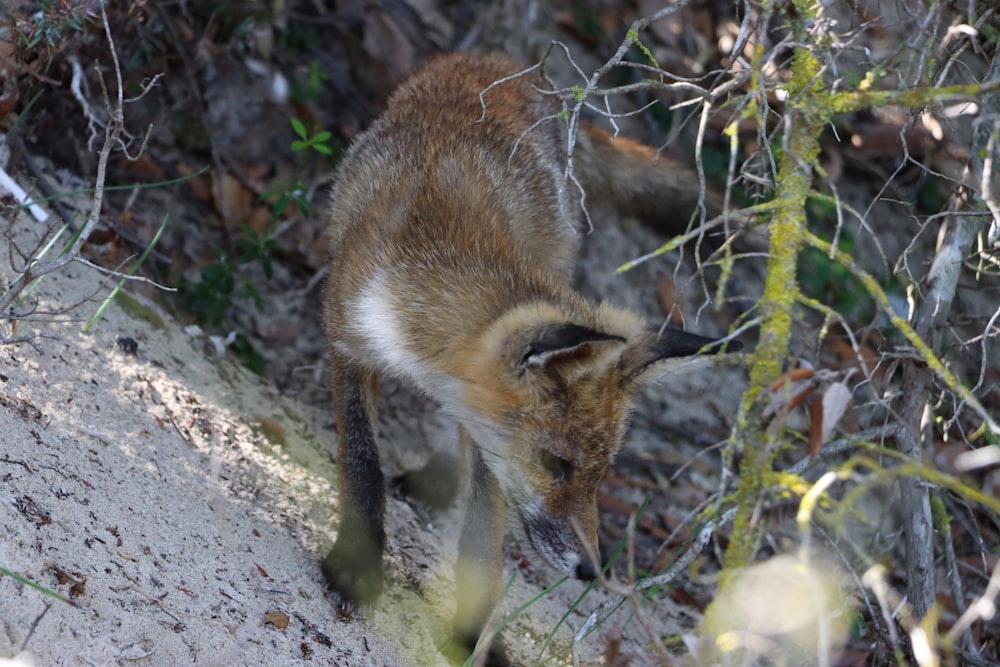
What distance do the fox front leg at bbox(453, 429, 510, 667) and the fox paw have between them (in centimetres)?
34

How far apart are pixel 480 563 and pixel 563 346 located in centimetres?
126

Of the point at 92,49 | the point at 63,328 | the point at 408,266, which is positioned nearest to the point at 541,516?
the point at 408,266

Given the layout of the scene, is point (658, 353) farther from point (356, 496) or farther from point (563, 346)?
point (356, 496)

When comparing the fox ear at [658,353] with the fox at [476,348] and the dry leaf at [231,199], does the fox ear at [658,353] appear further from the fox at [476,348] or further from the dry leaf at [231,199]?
the dry leaf at [231,199]

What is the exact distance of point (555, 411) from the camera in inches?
140

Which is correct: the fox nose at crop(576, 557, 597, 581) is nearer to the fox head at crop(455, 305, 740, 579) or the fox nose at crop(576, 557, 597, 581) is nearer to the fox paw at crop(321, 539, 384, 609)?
the fox head at crop(455, 305, 740, 579)

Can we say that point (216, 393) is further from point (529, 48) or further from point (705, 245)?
point (529, 48)

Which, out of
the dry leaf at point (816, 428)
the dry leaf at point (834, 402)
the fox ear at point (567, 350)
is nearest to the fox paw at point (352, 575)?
the fox ear at point (567, 350)

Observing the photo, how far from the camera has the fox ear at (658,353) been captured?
341cm

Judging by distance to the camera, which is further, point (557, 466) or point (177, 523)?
point (557, 466)

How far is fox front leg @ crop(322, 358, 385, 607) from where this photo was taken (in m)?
3.79

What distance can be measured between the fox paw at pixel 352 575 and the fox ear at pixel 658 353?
1220 millimetres

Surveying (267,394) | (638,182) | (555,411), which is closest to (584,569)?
(555,411)

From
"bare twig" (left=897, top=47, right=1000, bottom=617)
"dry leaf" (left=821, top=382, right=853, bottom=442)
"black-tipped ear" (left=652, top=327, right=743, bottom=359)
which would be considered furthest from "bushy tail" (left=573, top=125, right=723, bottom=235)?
"dry leaf" (left=821, top=382, right=853, bottom=442)
